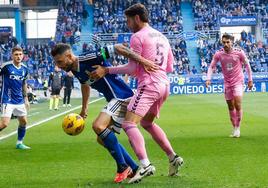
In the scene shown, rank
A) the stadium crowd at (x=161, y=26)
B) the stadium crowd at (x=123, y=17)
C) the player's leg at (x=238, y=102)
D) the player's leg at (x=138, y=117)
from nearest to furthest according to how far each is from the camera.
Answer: the player's leg at (x=138, y=117) < the player's leg at (x=238, y=102) < the stadium crowd at (x=161, y=26) < the stadium crowd at (x=123, y=17)

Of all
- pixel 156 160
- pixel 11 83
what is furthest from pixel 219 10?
pixel 156 160

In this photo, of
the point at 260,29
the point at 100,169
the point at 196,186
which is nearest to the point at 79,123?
the point at 100,169

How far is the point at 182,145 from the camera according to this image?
12758 mm

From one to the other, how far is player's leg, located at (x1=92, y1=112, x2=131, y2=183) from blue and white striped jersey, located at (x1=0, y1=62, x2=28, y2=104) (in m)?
5.48

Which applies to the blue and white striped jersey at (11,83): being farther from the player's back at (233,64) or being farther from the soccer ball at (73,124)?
the player's back at (233,64)

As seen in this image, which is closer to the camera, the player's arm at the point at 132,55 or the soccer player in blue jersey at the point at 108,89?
the player's arm at the point at 132,55

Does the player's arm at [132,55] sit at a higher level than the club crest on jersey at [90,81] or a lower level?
higher

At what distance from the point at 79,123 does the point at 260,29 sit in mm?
53750

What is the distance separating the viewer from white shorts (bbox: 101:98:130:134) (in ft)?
27.3

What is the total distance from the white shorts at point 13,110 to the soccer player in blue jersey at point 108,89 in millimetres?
5062

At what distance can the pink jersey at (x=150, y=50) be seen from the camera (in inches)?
319

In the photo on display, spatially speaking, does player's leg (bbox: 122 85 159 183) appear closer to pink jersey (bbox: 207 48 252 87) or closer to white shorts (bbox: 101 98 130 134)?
white shorts (bbox: 101 98 130 134)

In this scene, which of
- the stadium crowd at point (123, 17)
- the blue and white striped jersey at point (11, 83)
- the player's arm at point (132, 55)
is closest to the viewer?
the player's arm at point (132, 55)

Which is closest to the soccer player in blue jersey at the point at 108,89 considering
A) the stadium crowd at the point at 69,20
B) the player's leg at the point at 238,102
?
the player's leg at the point at 238,102
